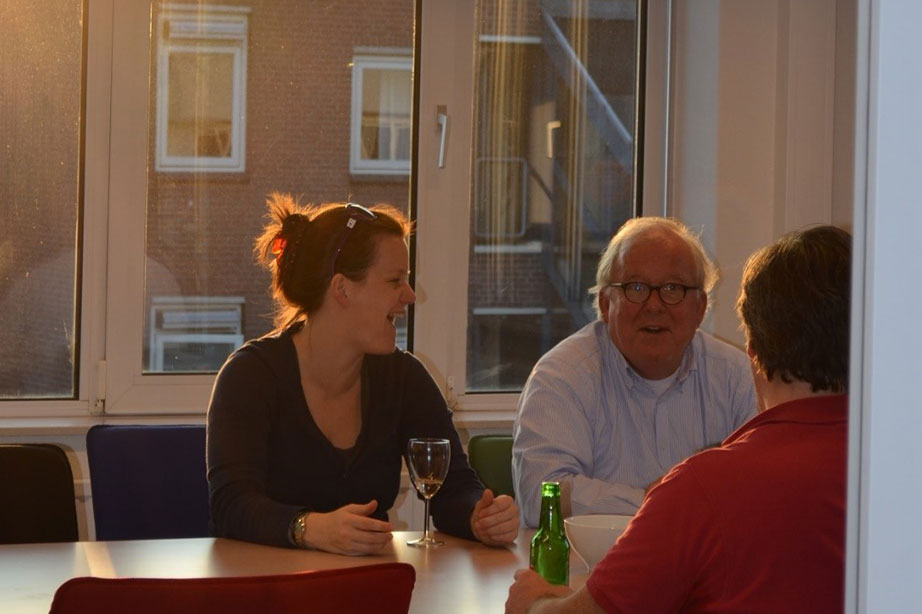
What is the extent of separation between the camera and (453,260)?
3854 mm

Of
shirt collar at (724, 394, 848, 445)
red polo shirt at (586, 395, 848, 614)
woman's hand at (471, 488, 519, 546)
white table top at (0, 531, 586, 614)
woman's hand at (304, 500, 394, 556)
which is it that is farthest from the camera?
woman's hand at (471, 488, 519, 546)

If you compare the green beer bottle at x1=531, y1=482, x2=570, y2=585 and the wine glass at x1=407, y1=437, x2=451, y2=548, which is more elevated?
Result: the wine glass at x1=407, y1=437, x2=451, y2=548

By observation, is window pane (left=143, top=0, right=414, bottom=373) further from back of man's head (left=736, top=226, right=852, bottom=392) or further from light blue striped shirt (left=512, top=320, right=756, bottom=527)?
back of man's head (left=736, top=226, right=852, bottom=392)

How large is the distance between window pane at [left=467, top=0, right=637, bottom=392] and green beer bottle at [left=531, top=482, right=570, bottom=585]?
215 centimetres

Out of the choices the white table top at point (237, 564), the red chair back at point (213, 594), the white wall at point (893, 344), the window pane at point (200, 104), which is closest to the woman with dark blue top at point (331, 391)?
the white table top at point (237, 564)

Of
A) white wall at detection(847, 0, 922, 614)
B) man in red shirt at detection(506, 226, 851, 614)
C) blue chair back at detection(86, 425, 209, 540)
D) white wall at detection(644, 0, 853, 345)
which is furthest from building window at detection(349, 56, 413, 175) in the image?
white wall at detection(847, 0, 922, 614)

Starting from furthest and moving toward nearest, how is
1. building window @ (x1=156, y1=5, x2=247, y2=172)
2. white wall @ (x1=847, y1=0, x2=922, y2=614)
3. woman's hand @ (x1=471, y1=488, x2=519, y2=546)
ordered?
building window @ (x1=156, y1=5, x2=247, y2=172) → woman's hand @ (x1=471, y1=488, x2=519, y2=546) → white wall @ (x1=847, y1=0, x2=922, y2=614)

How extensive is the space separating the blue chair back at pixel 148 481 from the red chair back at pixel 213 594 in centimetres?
148

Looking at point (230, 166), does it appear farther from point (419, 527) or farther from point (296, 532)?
point (296, 532)

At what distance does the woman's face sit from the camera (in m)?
2.42

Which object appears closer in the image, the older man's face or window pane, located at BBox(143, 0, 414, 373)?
→ the older man's face

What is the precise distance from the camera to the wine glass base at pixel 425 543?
204 centimetres

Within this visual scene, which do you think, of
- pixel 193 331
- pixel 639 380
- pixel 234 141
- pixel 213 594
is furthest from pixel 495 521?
pixel 234 141

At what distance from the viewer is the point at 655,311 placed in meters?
2.58
